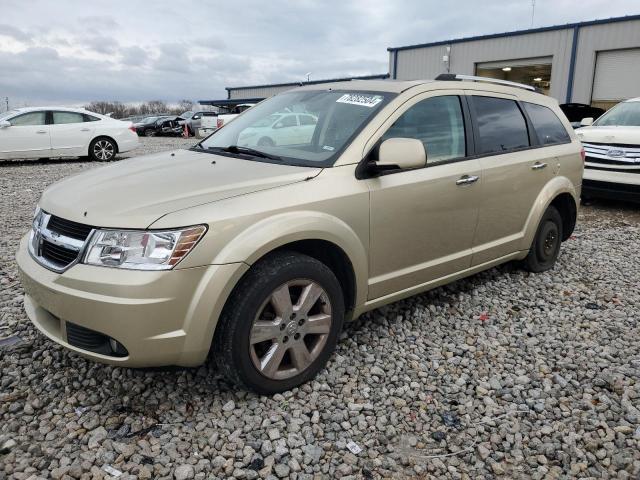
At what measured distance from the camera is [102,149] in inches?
536

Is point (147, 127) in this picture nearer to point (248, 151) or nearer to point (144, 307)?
point (248, 151)

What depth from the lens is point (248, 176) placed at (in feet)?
9.45

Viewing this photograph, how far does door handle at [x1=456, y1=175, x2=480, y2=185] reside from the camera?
12.0ft

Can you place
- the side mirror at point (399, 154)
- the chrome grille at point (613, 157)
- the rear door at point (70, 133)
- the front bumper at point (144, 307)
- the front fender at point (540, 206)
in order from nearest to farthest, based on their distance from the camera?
the front bumper at point (144, 307) < the side mirror at point (399, 154) < the front fender at point (540, 206) < the chrome grille at point (613, 157) < the rear door at point (70, 133)

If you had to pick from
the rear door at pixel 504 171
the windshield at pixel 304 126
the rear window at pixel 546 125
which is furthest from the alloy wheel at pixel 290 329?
the rear window at pixel 546 125

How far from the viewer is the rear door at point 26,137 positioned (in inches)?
486

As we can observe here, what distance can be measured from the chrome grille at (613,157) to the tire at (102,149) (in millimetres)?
11132

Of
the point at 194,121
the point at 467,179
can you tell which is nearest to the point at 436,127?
the point at 467,179

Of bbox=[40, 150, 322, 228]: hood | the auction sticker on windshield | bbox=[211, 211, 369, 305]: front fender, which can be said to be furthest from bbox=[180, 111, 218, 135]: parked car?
bbox=[211, 211, 369, 305]: front fender

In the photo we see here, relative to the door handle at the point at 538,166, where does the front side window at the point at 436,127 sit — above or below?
above

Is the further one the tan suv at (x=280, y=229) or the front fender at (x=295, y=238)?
the front fender at (x=295, y=238)

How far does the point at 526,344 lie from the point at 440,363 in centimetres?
71

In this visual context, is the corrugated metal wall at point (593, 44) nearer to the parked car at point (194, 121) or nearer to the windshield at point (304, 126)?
the parked car at point (194, 121)

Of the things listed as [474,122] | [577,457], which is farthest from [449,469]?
[474,122]
